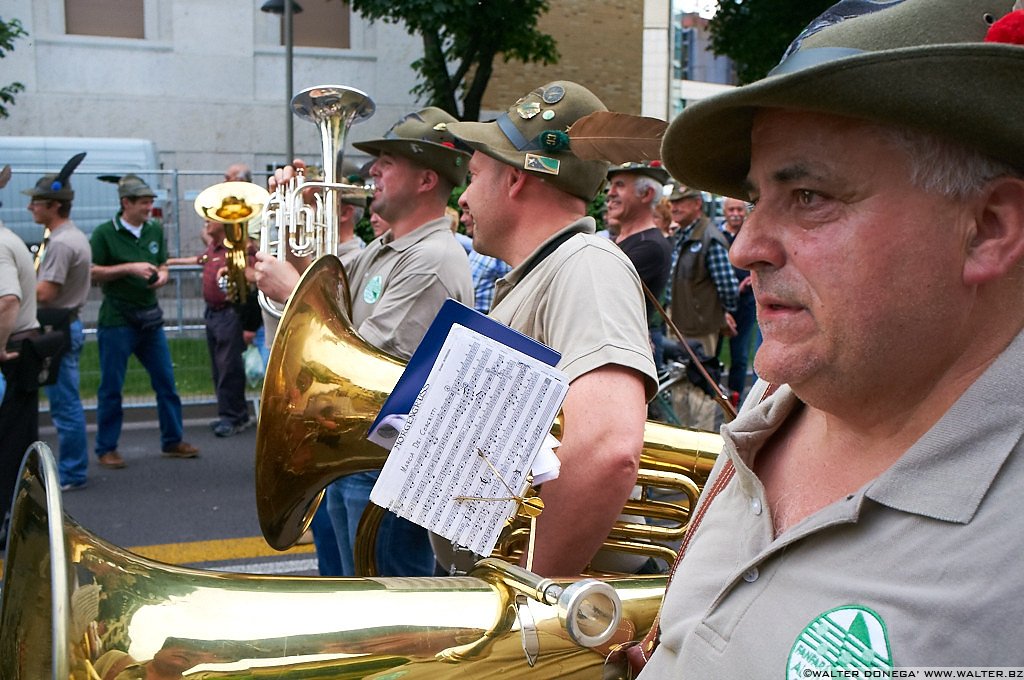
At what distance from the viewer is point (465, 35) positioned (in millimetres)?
15109

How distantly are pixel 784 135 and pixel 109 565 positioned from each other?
42.2 inches

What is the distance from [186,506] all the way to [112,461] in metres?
1.08

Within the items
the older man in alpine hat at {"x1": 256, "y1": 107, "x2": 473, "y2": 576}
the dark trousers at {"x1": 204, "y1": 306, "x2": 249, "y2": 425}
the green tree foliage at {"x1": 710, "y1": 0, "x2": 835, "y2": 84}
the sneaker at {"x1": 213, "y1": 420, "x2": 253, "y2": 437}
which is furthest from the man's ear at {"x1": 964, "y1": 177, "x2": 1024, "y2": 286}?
the green tree foliage at {"x1": 710, "y1": 0, "x2": 835, "y2": 84}

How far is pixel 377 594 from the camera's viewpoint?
5.05 feet

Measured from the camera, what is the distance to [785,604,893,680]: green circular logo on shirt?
3.47 feet

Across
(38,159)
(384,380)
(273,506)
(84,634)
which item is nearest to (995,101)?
(84,634)

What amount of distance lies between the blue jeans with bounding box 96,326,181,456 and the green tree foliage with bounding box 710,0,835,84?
10.6 metres

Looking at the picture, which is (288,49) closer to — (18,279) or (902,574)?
(18,279)

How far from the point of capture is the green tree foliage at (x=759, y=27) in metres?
15.1

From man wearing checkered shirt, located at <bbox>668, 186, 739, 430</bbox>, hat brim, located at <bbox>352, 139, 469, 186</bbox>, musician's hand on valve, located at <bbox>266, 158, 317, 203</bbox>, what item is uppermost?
hat brim, located at <bbox>352, 139, 469, 186</bbox>

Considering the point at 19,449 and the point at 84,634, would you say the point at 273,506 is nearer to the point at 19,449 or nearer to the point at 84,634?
the point at 84,634

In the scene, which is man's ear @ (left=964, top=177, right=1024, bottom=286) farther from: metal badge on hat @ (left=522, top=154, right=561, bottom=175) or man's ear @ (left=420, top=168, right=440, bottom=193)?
man's ear @ (left=420, top=168, right=440, bottom=193)

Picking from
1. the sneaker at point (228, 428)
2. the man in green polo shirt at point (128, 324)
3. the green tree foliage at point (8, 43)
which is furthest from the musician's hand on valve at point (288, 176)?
the green tree foliage at point (8, 43)

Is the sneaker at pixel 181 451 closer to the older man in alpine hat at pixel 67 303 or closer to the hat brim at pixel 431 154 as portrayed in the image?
the older man in alpine hat at pixel 67 303
